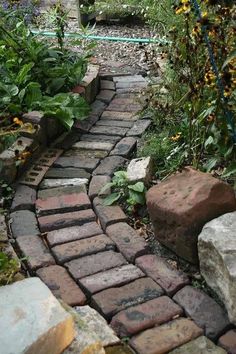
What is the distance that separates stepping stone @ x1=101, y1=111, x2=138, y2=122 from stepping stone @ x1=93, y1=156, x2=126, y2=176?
0.66 m

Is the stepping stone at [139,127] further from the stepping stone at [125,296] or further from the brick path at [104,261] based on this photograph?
the stepping stone at [125,296]

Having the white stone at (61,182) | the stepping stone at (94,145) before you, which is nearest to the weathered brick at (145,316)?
the white stone at (61,182)

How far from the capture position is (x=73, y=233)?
10.5 feet

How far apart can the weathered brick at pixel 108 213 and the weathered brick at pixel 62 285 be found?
448mm

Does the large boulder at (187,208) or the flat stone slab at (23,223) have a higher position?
the large boulder at (187,208)

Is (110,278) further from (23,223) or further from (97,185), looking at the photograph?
(97,185)

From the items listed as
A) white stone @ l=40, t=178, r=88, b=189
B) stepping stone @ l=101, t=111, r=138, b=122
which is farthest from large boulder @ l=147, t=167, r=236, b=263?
stepping stone @ l=101, t=111, r=138, b=122

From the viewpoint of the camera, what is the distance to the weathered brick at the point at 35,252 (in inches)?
115

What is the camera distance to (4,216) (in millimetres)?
3322

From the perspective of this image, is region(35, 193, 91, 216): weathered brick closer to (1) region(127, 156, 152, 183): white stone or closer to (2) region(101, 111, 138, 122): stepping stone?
(1) region(127, 156, 152, 183): white stone

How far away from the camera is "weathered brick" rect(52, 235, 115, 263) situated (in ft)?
9.84

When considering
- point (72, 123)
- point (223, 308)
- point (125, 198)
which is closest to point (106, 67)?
point (72, 123)

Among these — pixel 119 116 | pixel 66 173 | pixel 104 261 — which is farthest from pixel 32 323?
pixel 119 116

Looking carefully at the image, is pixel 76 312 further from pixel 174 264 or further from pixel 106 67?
pixel 106 67
